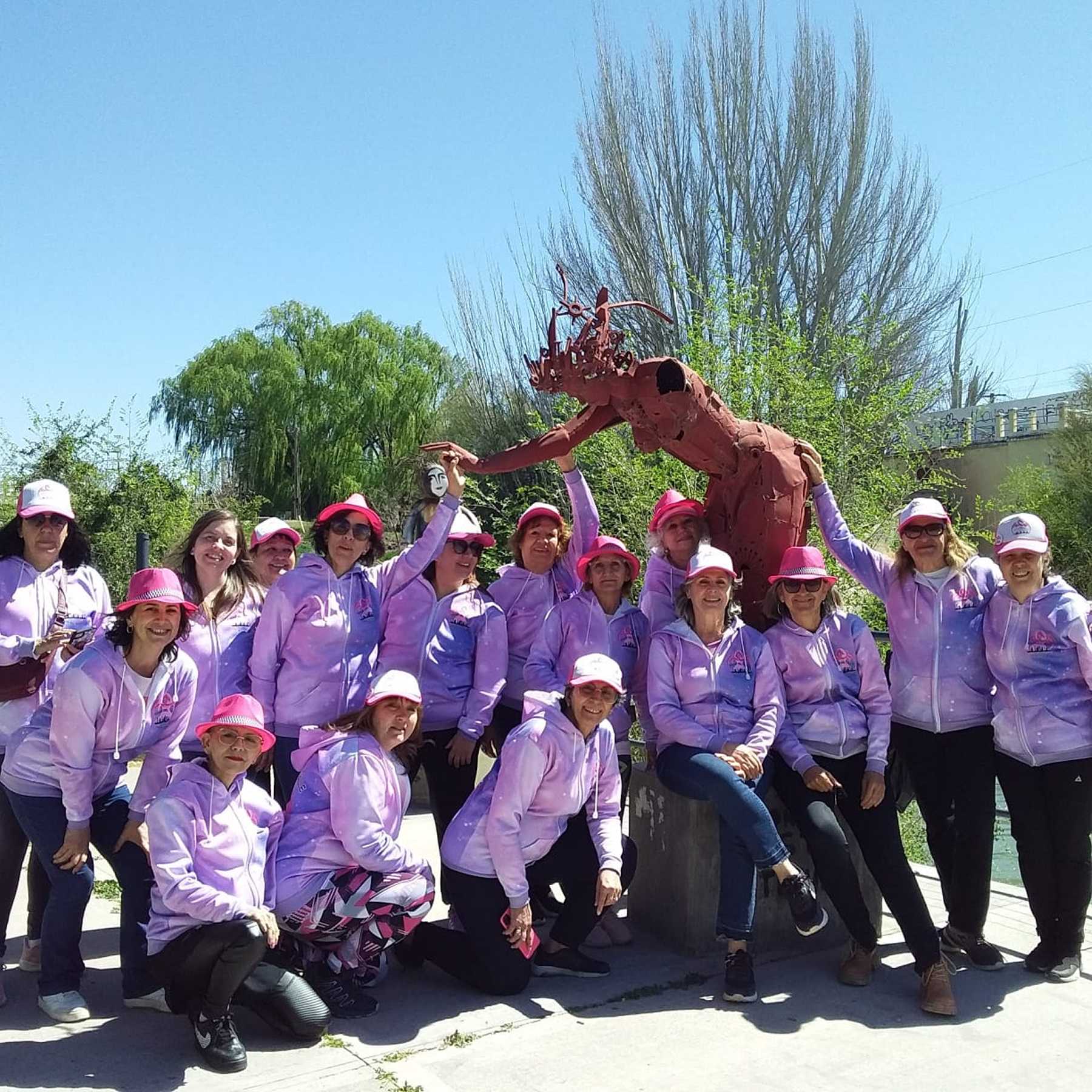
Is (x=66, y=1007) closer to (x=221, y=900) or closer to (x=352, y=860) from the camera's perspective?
(x=221, y=900)

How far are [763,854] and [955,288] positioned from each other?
18316 millimetres

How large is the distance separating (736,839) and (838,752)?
1.87ft

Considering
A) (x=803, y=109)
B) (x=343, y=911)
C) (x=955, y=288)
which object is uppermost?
(x=803, y=109)

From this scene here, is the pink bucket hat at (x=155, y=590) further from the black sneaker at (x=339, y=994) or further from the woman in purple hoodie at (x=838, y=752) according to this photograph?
the woman in purple hoodie at (x=838, y=752)

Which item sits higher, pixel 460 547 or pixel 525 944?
pixel 460 547

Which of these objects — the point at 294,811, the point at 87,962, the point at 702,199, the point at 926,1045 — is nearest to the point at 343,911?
the point at 294,811

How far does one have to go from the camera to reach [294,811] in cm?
371

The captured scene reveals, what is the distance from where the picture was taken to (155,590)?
353 centimetres

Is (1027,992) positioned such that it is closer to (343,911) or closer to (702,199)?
(343,911)

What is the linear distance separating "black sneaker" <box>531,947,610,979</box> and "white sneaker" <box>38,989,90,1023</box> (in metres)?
1.53

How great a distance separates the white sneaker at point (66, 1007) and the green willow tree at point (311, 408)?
74.7 feet

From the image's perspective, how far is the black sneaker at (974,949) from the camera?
4.08 m

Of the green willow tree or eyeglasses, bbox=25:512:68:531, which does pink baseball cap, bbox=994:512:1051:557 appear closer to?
eyeglasses, bbox=25:512:68:531

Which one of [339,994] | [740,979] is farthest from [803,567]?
[339,994]
